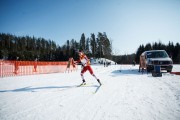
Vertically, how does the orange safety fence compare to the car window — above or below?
below

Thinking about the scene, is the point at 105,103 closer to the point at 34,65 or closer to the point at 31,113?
the point at 31,113

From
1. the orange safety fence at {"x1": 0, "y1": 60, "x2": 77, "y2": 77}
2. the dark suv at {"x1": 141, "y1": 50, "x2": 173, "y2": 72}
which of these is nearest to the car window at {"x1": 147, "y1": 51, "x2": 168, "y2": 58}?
the dark suv at {"x1": 141, "y1": 50, "x2": 173, "y2": 72}

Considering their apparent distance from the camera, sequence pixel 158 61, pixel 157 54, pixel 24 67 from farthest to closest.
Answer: pixel 24 67
pixel 157 54
pixel 158 61

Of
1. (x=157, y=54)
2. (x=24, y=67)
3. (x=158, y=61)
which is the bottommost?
(x=24, y=67)

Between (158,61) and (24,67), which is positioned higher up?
(158,61)

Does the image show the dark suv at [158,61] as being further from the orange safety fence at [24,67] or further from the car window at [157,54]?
the orange safety fence at [24,67]

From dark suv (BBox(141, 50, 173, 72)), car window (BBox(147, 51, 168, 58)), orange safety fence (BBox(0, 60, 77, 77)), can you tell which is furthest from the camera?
orange safety fence (BBox(0, 60, 77, 77))

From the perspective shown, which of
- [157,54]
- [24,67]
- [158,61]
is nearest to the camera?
[158,61]

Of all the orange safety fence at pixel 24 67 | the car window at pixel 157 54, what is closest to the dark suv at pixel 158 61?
the car window at pixel 157 54

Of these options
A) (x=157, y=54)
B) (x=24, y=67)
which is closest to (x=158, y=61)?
(x=157, y=54)

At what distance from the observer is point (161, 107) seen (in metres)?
3.99

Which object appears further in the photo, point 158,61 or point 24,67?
point 24,67

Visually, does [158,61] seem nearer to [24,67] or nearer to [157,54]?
[157,54]

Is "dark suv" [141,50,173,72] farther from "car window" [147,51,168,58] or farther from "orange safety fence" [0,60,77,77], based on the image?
"orange safety fence" [0,60,77,77]
